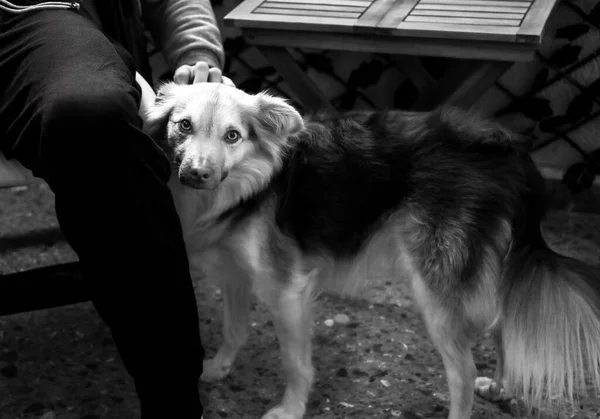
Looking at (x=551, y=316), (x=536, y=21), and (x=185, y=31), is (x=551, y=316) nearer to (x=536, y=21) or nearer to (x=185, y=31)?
(x=536, y=21)

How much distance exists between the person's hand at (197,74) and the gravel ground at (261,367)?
63 cm

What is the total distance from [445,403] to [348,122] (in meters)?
0.59

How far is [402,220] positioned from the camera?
1.41 metres

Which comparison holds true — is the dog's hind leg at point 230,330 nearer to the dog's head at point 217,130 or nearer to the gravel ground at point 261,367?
the gravel ground at point 261,367

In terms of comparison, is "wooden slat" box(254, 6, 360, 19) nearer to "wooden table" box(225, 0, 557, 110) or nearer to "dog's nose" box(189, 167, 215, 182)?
"wooden table" box(225, 0, 557, 110)

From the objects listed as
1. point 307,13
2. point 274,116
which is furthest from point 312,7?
point 274,116

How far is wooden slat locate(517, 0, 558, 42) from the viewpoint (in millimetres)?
1628

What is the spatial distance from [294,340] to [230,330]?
0.24 meters

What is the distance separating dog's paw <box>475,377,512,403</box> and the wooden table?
640 mm

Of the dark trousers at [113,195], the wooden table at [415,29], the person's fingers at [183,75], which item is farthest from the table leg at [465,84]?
the dark trousers at [113,195]

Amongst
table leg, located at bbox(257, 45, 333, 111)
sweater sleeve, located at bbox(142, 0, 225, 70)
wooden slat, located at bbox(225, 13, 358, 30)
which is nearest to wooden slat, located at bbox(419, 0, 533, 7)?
wooden slat, located at bbox(225, 13, 358, 30)

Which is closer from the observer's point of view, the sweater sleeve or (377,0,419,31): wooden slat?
the sweater sleeve

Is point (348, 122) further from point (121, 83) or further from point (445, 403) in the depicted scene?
point (445, 403)

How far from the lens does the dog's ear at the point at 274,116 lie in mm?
1344
